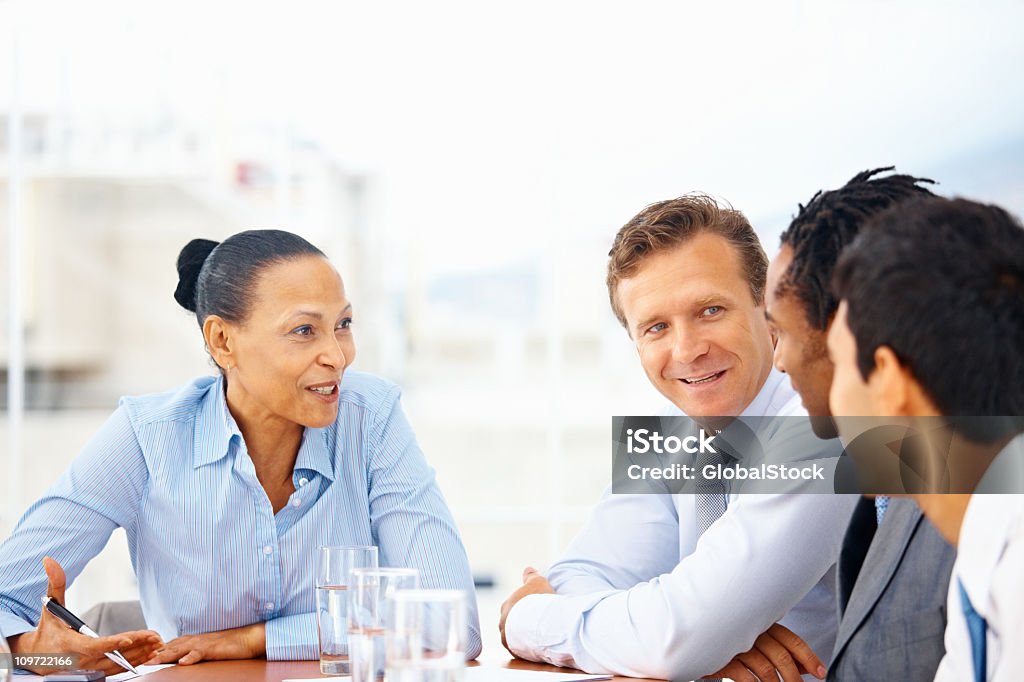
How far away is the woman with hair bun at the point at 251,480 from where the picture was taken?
1953 millimetres

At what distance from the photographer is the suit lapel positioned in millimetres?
1553

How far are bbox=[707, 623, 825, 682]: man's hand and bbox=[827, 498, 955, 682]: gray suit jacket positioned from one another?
4 cm

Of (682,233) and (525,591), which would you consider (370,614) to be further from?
(682,233)

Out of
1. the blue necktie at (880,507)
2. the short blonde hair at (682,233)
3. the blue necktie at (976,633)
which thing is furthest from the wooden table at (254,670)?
the short blonde hair at (682,233)

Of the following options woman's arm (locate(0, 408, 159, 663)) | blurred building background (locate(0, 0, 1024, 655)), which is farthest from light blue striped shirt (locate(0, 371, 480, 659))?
blurred building background (locate(0, 0, 1024, 655))

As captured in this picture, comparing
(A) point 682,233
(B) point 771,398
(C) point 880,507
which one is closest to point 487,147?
(A) point 682,233

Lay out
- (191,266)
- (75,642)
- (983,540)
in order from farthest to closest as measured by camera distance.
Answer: (191,266) → (75,642) → (983,540)

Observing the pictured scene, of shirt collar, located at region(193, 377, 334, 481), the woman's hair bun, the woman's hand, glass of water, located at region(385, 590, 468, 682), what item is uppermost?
the woman's hair bun

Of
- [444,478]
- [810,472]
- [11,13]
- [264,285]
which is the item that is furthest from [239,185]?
[810,472]

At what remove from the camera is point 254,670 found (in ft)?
5.40

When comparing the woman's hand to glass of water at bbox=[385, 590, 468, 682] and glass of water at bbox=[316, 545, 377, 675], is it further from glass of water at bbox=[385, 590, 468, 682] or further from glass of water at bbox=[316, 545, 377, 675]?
glass of water at bbox=[385, 590, 468, 682]

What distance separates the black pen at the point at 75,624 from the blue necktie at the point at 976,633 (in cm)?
116

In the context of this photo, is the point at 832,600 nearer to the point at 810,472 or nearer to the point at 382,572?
the point at 810,472

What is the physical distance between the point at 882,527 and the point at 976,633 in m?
0.53
